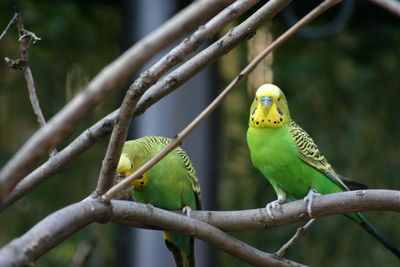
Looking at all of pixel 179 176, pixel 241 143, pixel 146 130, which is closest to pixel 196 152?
pixel 146 130

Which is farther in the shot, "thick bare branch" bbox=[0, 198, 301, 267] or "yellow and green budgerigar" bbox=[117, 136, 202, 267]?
"yellow and green budgerigar" bbox=[117, 136, 202, 267]

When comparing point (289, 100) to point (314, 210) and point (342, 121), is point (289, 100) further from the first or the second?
point (314, 210)

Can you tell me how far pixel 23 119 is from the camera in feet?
13.5

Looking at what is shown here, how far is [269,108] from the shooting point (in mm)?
1933

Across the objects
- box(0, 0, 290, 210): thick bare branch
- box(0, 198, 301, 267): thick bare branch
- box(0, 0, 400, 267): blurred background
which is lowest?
box(0, 198, 301, 267): thick bare branch

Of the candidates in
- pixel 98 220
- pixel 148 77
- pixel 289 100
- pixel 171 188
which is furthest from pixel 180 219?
pixel 289 100

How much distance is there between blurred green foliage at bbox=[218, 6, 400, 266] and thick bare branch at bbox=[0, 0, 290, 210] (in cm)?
236

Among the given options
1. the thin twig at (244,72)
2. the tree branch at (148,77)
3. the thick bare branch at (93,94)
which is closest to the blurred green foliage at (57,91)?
the tree branch at (148,77)

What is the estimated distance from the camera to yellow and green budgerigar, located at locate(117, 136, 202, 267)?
212 cm

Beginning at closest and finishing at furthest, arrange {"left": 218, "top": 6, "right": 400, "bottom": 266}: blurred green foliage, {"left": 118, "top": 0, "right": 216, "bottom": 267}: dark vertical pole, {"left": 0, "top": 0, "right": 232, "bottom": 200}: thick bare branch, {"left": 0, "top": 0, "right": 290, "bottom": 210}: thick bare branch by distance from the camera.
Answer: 1. {"left": 0, "top": 0, "right": 232, "bottom": 200}: thick bare branch
2. {"left": 0, "top": 0, "right": 290, "bottom": 210}: thick bare branch
3. {"left": 118, "top": 0, "right": 216, "bottom": 267}: dark vertical pole
4. {"left": 218, "top": 6, "right": 400, "bottom": 266}: blurred green foliage

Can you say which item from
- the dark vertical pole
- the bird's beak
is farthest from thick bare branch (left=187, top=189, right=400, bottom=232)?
the dark vertical pole

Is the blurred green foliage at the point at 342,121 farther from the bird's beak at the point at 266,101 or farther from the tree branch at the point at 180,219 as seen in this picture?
the tree branch at the point at 180,219

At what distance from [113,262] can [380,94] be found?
5.78 ft

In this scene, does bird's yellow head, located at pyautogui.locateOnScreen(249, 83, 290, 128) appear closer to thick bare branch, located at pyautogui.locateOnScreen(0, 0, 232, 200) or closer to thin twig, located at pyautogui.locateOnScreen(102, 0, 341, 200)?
thin twig, located at pyautogui.locateOnScreen(102, 0, 341, 200)
